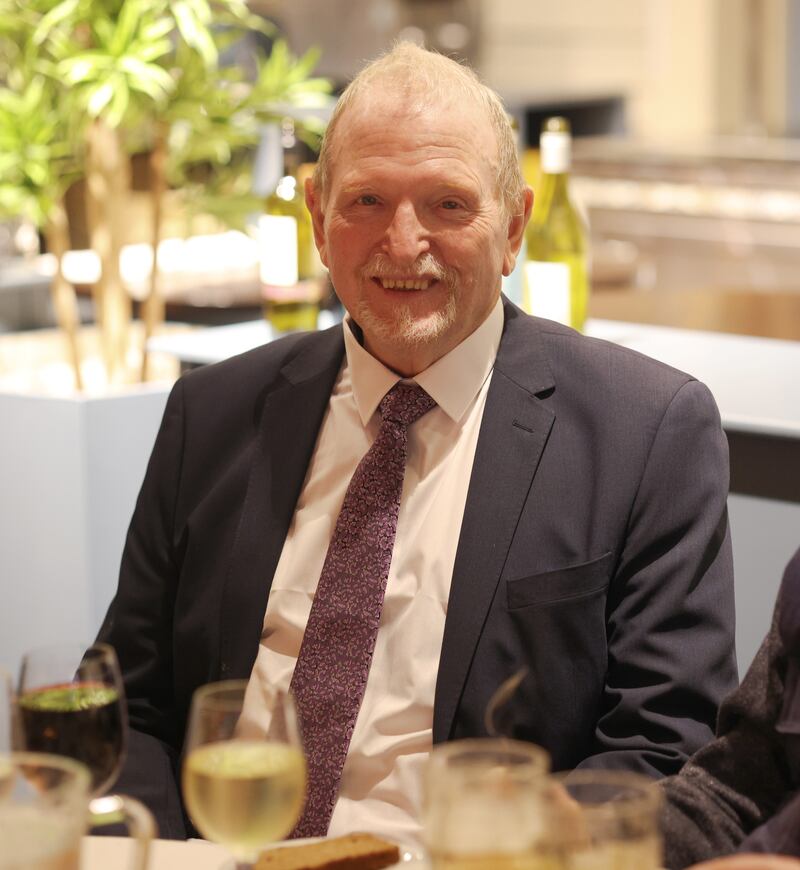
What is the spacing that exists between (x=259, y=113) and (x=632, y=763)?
1869 millimetres

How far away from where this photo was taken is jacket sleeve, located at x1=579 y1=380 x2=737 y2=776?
1.43 metres

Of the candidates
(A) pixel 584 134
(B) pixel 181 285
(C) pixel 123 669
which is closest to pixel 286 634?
(C) pixel 123 669

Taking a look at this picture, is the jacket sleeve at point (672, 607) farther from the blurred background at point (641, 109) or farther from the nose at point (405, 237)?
the blurred background at point (641, 109)

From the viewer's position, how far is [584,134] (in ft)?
22.6

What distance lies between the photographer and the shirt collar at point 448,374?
160 cm

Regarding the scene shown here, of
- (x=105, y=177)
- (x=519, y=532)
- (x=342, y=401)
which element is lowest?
(x=519, y=532)

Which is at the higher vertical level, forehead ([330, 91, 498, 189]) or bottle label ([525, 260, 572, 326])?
forehead ([330, 91, 498, 189])

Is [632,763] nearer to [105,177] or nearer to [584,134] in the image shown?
[105,177]

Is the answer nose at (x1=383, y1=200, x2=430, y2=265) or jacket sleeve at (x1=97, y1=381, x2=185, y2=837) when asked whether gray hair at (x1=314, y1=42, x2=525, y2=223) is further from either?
jacket sleeve at (x1=97, y1=381, x2=185, y2=837)

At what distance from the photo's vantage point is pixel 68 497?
2.58 meters

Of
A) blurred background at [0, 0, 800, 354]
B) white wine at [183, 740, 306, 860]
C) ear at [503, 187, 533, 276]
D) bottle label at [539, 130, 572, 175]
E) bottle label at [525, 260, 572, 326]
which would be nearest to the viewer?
white wine at [183, 740, 306, 860]

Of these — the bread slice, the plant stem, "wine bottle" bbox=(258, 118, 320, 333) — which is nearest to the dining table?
the bread slice

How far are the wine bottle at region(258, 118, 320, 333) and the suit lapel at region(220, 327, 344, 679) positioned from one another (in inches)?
37.1

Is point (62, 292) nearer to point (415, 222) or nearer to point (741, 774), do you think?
point (415, 222)
